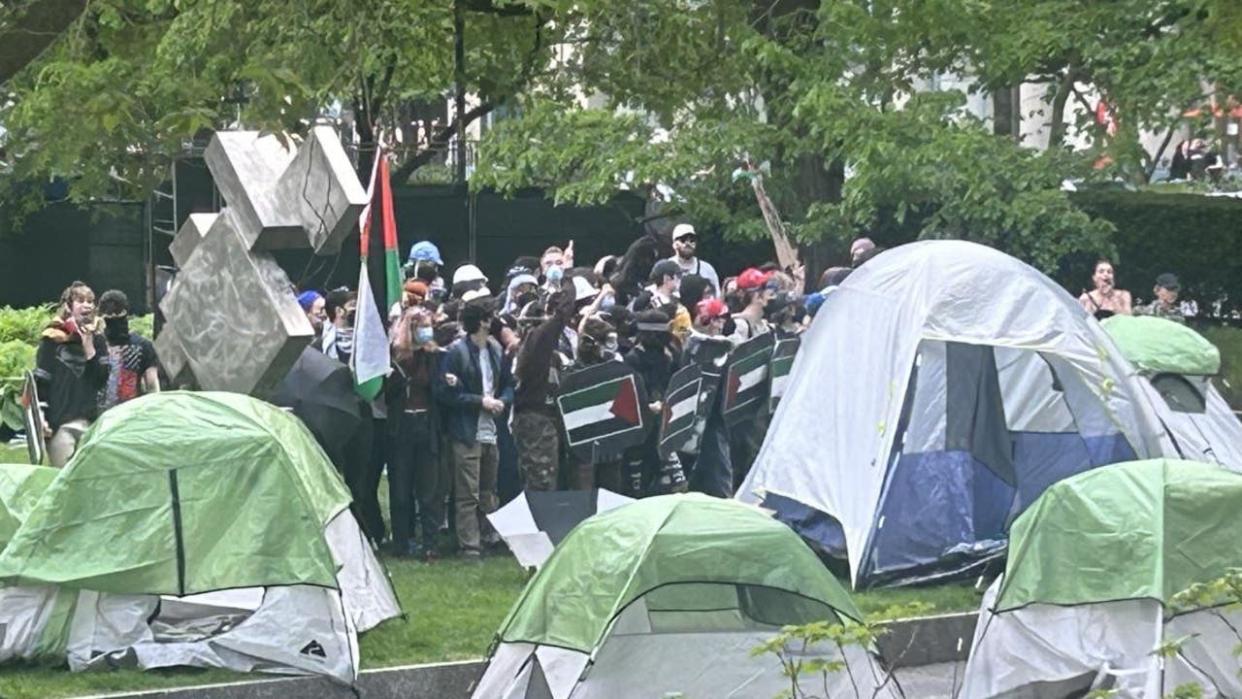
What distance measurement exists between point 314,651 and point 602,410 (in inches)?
155

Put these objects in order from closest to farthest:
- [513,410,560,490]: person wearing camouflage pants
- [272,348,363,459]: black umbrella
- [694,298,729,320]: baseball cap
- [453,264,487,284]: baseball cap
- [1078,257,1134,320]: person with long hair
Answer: [272,348,363,459]: black umbrella
[513,410,560,490]: person wearing camouflage pants
[694,298,729,320]: baseball cap
[453,264,487,284]: baseball cap
[1078,257,1134,320]: person with long hair

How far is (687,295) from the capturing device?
17438 millimetres

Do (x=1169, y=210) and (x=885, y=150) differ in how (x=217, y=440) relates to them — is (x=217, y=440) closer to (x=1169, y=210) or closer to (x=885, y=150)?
(x=885, y=150)

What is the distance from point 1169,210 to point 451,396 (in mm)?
14450

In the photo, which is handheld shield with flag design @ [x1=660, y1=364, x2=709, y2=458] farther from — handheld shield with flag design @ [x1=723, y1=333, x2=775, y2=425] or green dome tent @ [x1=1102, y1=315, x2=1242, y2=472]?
green dome tent @ [x1=1102, y1=315, x2=1242, y2=472]

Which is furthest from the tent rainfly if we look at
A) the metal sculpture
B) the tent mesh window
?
the metal sculpture

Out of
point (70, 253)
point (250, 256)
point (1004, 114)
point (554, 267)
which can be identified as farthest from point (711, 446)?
point (70, 253)

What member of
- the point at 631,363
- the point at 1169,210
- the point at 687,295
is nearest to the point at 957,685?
the point at 631,363

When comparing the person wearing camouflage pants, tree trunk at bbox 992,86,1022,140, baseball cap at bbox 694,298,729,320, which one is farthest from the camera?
tree trunk at bbox 992,86,1022,140

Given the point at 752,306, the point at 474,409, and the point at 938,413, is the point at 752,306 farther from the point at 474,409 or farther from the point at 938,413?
the point at 474,409

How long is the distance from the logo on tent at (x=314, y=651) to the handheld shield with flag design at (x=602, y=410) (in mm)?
3729

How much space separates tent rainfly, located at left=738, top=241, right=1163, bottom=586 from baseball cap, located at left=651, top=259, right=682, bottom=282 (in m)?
2.33

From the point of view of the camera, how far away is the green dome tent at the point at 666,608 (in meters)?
10.2

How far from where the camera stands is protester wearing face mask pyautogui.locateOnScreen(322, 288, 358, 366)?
14992 millimetres
